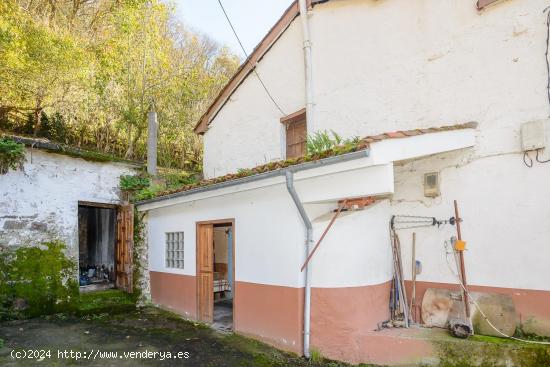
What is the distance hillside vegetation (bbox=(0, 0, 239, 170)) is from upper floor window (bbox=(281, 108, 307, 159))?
6.18 meters

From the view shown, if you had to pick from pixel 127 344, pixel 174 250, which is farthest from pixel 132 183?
pixel 127 344

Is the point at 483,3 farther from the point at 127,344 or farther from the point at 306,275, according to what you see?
the point at 127,344

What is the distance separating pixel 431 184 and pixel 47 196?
322 inches

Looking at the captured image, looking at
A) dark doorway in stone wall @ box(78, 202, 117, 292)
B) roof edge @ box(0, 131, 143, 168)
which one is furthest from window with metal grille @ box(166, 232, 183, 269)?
dark doorway in stone wall @ box(78, 202, 117, 292)

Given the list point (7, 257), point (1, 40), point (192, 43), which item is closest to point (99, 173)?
point (7, 257)

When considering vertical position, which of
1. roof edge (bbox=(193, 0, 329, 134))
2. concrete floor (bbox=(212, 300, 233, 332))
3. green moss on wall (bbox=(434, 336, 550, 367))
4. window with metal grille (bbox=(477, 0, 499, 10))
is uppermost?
roof edge (bbox=(193, 0, 329, 134))

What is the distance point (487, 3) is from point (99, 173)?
9.01m

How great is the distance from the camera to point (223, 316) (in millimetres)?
8078

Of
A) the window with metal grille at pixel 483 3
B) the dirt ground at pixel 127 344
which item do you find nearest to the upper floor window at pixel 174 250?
A: the dirt ground at pixel 127 344

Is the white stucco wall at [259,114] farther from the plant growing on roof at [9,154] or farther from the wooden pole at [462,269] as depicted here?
the plant growing on roof at [9,154]

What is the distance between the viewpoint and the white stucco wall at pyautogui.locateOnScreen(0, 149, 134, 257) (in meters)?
7.63

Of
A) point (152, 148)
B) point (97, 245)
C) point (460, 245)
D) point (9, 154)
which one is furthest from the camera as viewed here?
point (97, 245)

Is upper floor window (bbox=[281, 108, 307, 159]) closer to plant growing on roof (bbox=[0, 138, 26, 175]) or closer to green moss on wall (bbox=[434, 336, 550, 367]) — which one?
green moss on wall (bbox=[434, 336, 550, 367])

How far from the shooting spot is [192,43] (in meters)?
17.9
